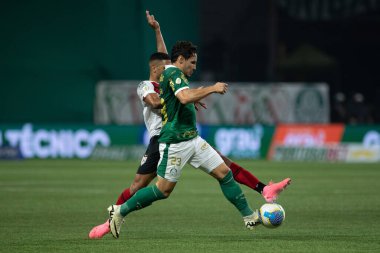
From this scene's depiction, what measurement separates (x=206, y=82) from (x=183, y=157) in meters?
25.8

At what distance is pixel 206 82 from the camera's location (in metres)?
37.3

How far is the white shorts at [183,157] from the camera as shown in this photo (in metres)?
11.6

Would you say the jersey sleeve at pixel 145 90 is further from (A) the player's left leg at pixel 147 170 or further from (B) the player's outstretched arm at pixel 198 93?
(B) the player's outstretched arm at pixel 198 93

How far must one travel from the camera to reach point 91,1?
35.3m

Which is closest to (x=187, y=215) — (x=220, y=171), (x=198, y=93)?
(x=220, y=171)

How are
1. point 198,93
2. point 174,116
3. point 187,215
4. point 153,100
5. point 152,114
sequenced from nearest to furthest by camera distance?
1. point 198,93
2. point 174,116
3. point 153,100
4. point 152,114
5. point 187,215

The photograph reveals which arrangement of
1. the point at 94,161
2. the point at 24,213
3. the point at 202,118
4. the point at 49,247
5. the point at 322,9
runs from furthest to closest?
the point at 322,9 → the point at 202,118 → the point at 94,161 → the point at 24,213 → the point at 49,247

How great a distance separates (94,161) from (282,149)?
5528 mm

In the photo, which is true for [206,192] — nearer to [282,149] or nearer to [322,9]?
[282,149]

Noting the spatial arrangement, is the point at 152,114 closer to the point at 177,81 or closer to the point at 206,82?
the point at 177,81

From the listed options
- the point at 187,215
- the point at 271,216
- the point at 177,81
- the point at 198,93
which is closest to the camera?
the point at 198,93

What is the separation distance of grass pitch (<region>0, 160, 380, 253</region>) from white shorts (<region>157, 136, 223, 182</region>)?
781 mm

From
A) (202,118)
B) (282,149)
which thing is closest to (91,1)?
(202,118)

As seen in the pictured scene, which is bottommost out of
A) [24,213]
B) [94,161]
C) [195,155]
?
[94,161]
